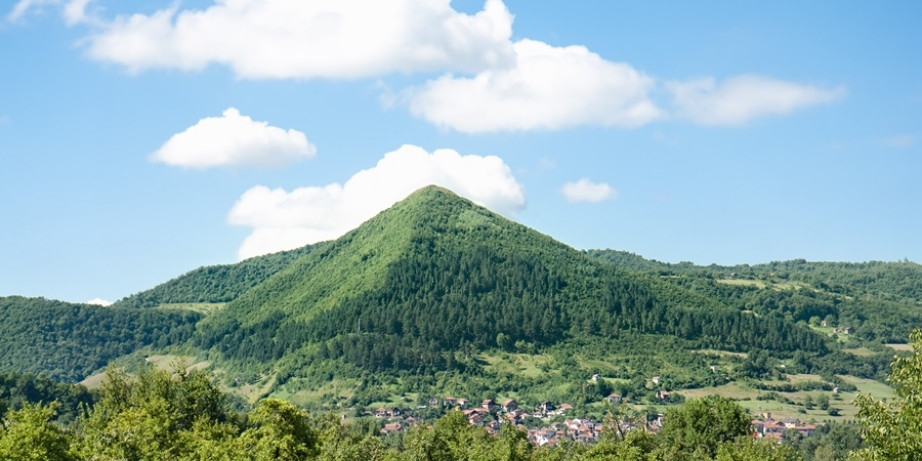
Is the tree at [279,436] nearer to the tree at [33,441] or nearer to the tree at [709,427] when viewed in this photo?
the tree at [33,441]

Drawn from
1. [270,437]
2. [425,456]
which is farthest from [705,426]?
[270,437]

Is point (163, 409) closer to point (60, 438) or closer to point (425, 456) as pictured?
point (60, 438)

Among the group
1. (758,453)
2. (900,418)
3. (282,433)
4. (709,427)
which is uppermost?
(900,418)

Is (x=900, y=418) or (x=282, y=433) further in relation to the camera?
(x=282, y=433)

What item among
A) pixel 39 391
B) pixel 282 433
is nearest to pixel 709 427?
pixel 282 433

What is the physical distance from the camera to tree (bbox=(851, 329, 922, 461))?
34.3 m

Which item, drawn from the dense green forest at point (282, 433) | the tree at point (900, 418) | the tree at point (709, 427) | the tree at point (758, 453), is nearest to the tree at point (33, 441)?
the dense green forest at point (282, 433)

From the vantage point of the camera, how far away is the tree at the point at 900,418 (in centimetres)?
3431

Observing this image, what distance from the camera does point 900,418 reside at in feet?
116

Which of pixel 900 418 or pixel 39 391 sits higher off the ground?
pixel 900 418

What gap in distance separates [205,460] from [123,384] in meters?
39.9

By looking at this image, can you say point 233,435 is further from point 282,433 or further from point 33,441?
point 33,441

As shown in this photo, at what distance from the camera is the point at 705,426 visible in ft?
396

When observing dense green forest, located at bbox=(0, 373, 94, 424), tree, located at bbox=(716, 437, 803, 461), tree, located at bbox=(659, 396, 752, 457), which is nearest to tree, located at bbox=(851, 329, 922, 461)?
tree, located at bbox=(716, 437, 803, 461)
